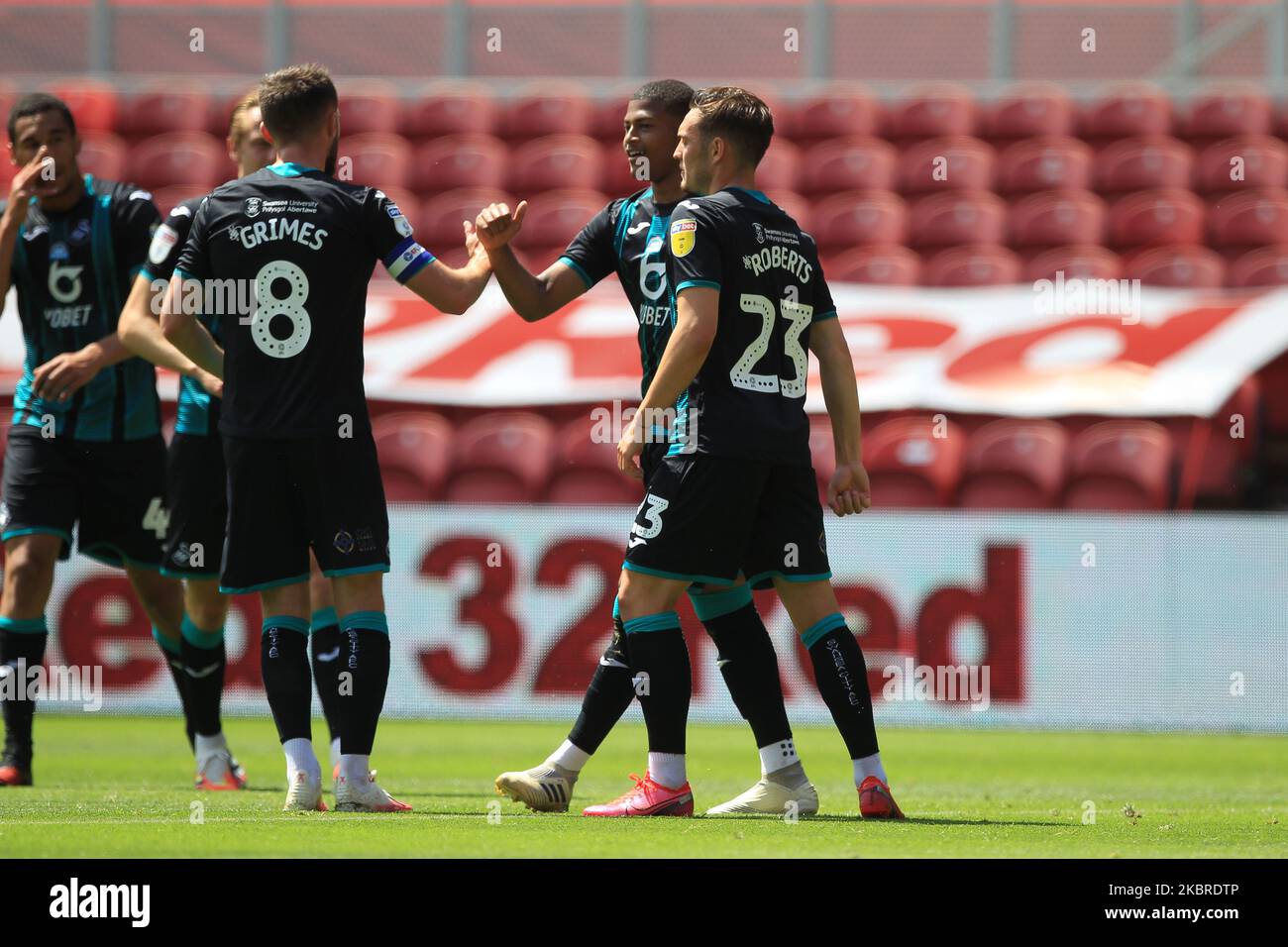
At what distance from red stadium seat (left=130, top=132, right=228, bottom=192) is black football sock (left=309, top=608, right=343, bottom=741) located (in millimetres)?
8829

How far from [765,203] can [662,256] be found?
15.1 inches

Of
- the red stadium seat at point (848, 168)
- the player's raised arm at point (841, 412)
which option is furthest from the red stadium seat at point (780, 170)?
the player's raised arm at point (841, 412)

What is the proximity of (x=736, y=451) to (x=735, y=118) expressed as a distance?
36.1 inches

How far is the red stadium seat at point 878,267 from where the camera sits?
1239cm

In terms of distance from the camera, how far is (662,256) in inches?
203

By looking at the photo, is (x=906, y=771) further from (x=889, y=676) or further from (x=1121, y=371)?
(x=1121, y=371)

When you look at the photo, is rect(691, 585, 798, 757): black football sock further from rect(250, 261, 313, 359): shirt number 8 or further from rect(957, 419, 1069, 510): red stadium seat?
rect(957, 419, 1069, 510): red stadium seat

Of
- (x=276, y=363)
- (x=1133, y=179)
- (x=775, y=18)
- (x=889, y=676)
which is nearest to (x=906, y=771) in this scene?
(x=889, y=676)

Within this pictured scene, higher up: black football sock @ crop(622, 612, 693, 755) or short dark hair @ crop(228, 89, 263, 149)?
short dark hair @ crop(228, 89, 263, 149)

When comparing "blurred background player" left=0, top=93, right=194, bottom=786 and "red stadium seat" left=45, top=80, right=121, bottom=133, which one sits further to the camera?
"red stadium seat" left=45, top=80, right=121, bottom=133

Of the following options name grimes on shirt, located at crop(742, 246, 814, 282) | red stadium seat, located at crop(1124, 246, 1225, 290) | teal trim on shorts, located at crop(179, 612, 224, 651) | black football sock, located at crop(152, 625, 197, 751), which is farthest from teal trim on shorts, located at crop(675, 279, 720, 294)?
red stadium seat, located at crop(1124, 246, 1225, 290)

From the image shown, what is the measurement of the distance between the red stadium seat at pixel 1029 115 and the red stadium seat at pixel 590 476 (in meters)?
5.09

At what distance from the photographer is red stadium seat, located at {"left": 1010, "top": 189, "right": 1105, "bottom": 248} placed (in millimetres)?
12875

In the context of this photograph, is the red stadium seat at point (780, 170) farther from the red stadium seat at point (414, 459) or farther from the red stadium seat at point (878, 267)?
the red stadium seat at point (414, 459)
